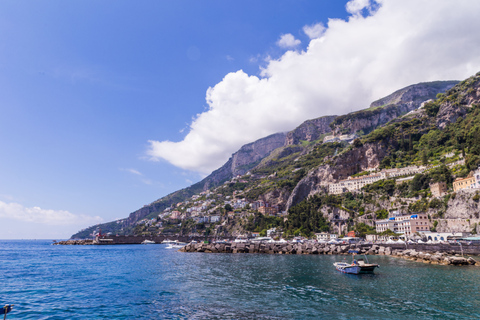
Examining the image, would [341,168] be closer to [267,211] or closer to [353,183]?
[353,183]

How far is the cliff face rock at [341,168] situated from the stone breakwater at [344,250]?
7067cm

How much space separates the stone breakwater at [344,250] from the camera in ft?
140

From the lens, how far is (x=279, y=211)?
161250mm

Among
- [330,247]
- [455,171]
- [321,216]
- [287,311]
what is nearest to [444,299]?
[287,311]

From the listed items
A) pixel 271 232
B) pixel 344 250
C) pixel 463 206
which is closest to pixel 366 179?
pixel 271 232

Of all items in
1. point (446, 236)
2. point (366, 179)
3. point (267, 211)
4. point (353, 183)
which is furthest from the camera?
point (267, 211)

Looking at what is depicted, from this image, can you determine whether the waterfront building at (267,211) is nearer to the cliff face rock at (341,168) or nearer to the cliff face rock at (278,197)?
the cliff face rock at (278,197)

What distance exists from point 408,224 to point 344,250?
1174 inches

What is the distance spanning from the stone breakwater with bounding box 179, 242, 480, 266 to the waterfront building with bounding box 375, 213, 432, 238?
20555mm

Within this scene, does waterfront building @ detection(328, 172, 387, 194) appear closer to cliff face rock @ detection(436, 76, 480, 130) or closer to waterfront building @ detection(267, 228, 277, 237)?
waterfront building @ detection(267, 228, 277, 237)

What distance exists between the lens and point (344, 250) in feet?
208

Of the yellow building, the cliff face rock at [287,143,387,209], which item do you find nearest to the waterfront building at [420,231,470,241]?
the yellow building

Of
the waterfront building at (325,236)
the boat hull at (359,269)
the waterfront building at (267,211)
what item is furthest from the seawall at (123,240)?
the boat hull at (359,269)

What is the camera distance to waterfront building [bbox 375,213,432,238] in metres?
77.8
